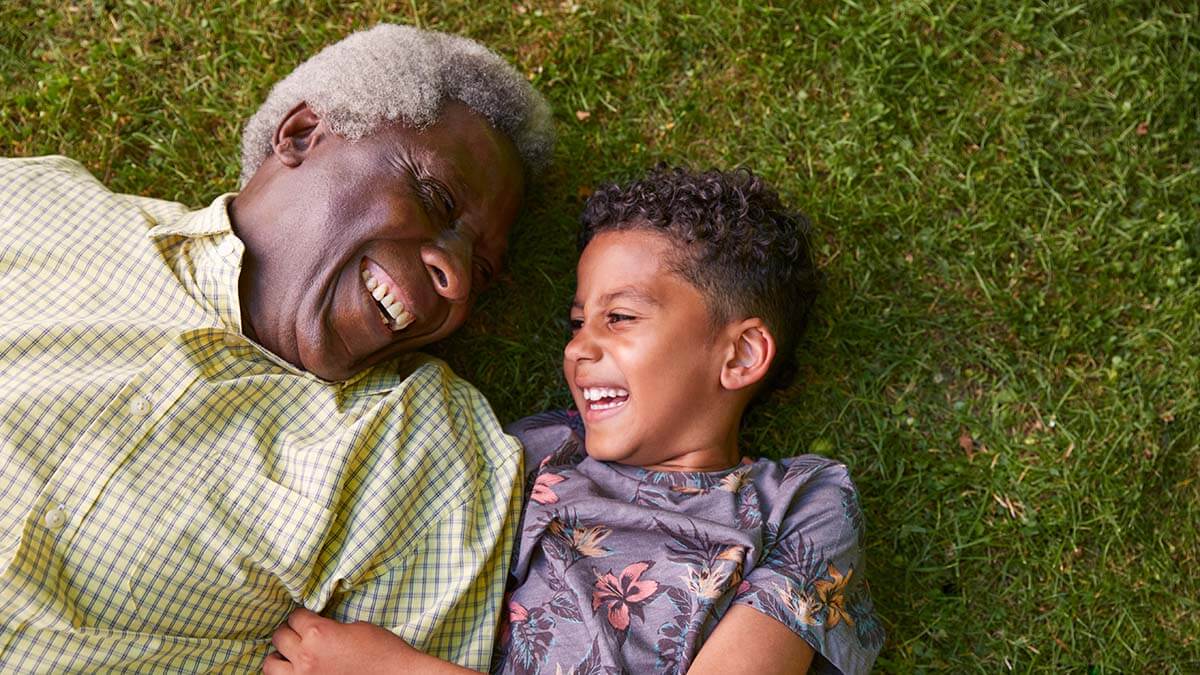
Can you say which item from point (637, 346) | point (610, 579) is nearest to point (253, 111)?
point (637, 346)

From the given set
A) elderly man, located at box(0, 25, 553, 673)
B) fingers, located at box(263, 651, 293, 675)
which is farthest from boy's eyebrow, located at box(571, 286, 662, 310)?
fingers, located at box(263, 651, 293, 675)

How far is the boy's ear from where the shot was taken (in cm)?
332

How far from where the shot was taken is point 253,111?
3.96 m

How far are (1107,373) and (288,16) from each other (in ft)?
12.1

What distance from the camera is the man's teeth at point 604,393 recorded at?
3.31m

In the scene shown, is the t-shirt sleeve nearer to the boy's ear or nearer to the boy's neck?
the boy's neck

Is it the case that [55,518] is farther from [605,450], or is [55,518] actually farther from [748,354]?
[748,354]

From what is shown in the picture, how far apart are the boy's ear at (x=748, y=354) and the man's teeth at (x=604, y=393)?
35cm

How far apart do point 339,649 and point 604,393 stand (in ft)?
3.91

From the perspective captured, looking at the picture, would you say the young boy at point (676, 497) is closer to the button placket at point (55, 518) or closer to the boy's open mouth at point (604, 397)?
the boy's open mouth at point (604, 397)

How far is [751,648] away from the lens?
2.96 meters

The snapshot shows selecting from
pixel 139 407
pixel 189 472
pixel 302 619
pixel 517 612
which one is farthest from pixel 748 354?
pixel 139 407

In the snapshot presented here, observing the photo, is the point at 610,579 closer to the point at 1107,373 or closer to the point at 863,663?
the point at 863,663

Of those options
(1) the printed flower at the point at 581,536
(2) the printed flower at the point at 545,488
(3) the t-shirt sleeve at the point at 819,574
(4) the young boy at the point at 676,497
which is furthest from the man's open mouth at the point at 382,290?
(3) the t-shirt sleeve at the point at 819,574
